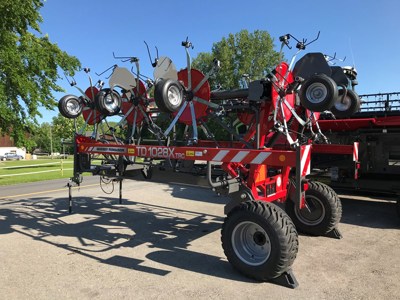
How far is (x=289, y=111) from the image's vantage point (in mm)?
5074

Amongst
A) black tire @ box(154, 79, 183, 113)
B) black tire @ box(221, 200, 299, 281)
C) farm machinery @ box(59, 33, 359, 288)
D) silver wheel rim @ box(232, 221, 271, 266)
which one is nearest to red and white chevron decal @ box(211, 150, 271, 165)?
farm machinery @ box(59, 33, 359, 288)

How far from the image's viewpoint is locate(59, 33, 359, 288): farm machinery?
4.19 metres

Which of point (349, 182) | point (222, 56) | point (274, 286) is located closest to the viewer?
point (274, 286)

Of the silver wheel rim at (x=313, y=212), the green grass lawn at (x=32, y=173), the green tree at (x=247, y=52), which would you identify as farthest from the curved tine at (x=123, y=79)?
Answer: the green tree at (x=247, y=52)

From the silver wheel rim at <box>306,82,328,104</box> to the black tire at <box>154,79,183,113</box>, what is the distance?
1.78 m

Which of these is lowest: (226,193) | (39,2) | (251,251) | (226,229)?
(251,251)

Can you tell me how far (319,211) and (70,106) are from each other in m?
5.15

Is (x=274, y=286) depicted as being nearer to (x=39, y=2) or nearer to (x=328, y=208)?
(x=328, y=208)

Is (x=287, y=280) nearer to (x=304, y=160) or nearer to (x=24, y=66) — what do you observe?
(x=304, y=160)

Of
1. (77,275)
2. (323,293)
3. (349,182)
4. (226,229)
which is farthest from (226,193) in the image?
(349,182)

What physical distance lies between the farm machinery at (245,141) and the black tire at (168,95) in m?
0.01

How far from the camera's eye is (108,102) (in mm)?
6602

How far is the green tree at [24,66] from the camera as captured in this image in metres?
18.1

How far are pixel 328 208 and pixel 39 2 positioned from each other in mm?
20846
